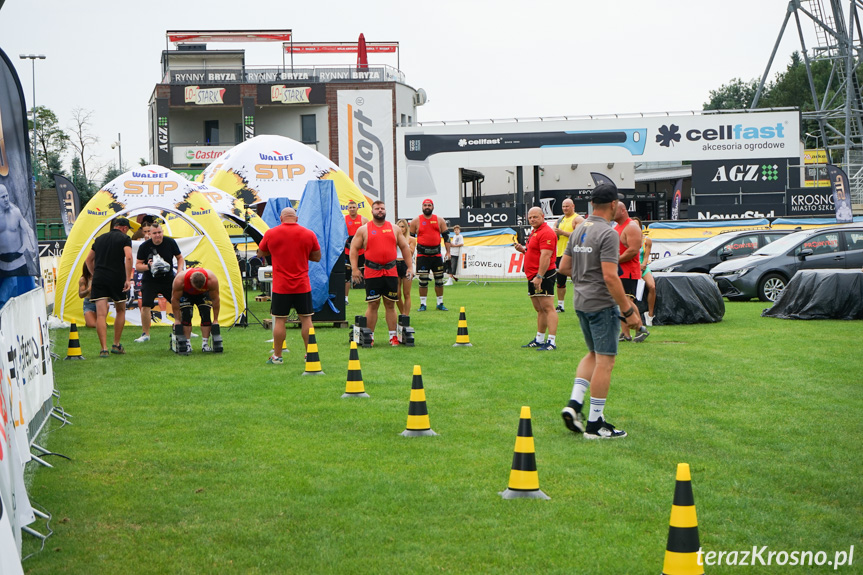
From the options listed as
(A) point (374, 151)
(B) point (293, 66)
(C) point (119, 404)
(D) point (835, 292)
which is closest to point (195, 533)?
(C) point (119, 404)

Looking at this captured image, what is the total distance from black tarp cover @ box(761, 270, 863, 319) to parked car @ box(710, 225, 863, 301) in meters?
2.46

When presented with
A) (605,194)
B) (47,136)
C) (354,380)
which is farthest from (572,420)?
(47,136)

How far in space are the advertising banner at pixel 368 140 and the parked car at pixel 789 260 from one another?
105 ft

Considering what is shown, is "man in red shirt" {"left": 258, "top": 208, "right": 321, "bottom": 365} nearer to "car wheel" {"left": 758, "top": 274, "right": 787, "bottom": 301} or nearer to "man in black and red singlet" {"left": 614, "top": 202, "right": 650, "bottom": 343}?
"man in black and red singlet" {"left": 614, "top": 202, "right": 650, "bottom": 343}

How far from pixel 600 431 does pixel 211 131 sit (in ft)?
176

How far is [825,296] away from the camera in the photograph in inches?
671

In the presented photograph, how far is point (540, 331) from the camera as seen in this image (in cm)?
1323

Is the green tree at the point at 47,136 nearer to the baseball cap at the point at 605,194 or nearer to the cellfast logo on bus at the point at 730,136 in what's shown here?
the cellfast logo on bus at the point at 730,136

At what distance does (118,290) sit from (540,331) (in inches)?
249

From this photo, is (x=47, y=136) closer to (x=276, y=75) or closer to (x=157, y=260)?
(x=276, y=75)

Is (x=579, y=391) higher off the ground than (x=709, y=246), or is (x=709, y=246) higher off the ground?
(x=709, y=246)

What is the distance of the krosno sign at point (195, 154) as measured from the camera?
54812mm

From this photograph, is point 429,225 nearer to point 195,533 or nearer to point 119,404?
point 119,404

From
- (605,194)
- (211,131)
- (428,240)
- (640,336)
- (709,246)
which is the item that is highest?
(211,131)
